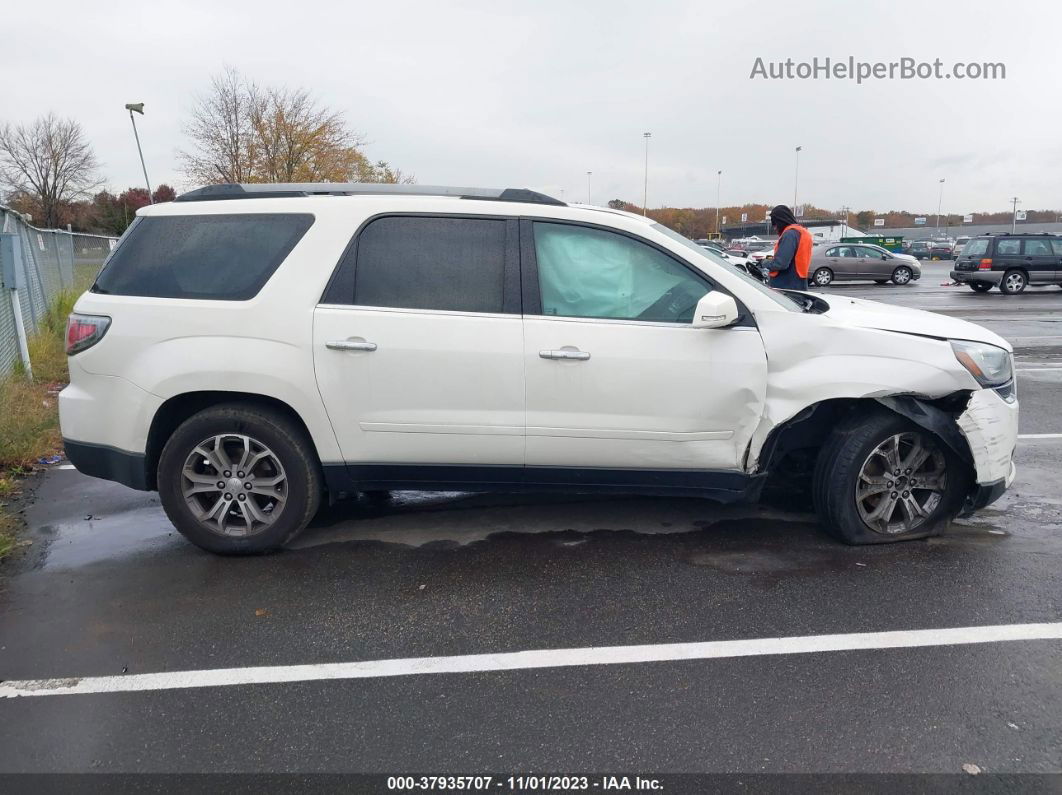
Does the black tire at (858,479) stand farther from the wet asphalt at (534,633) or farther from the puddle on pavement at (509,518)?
the puddle on pavement at (509,518)

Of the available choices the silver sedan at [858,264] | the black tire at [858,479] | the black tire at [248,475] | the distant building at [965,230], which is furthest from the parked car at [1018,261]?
the distant building at [965,230]

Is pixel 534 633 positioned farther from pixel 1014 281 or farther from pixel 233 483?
pixel 1014 281

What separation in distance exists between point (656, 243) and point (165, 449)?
2.78m

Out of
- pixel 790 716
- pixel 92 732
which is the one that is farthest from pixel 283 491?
pixel 790 716

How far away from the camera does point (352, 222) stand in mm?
4102

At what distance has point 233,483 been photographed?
161 inches

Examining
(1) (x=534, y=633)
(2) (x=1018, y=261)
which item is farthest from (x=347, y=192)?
(2) (x=1018, y=261)

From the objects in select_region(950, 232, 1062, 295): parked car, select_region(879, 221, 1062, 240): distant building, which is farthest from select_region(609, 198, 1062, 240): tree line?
select_region(950, 232, 1062, 295): parked car

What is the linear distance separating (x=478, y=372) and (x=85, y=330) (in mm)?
2102

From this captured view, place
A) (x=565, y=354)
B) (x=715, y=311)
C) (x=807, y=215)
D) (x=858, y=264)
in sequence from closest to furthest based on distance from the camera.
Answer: (x=715, y=311) < (x=565, y=354) < (x=858, y=264) < (x=807, y=215)

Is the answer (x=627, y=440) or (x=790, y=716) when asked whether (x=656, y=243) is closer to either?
(x=627, y=440)

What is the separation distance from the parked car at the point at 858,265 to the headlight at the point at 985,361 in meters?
25.0

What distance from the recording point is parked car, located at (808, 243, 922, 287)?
91.9 feet

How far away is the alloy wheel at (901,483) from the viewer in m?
4.12
